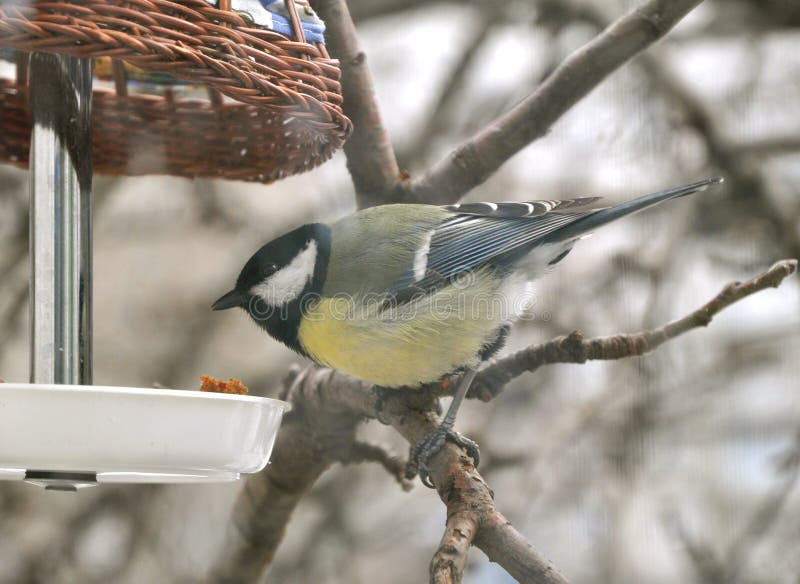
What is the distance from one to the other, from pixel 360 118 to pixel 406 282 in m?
0.19

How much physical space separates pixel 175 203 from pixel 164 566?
1.79ft

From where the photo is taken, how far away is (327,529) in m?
1.31

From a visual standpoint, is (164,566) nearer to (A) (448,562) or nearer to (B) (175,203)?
(B) (175,203)

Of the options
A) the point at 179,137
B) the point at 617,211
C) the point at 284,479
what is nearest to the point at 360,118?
the point at 179,137

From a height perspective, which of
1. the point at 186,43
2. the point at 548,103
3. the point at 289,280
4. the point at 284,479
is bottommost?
the point at 284,479

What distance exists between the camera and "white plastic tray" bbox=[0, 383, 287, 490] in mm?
A: 510

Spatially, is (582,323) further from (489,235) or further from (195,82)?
(195,82)

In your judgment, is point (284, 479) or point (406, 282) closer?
point (406, 282)

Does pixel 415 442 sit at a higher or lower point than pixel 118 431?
lower

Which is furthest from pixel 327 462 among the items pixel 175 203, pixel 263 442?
pixel 175 203

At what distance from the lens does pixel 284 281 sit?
789 mm

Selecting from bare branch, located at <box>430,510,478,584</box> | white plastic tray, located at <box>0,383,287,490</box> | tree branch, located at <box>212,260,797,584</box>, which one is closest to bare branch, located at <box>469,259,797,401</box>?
tree branch, located at <box>212,260,797,584</box>

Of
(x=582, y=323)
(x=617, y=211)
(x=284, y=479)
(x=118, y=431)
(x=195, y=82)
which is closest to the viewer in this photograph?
(x=118, y=431)

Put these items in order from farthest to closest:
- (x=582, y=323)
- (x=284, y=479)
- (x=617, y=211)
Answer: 1. (x=582, y=323)
2. (x=284, y=479)
3. (x=617, y=211)
